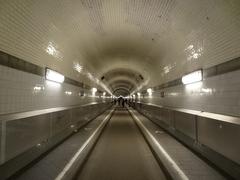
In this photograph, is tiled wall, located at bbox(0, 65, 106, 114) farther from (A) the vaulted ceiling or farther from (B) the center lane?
(B) the center lane

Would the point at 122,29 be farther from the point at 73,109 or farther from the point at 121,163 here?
the point at 121,163

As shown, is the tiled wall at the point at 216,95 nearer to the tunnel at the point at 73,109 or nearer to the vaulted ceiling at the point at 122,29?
the tunnel at the point at 73,109

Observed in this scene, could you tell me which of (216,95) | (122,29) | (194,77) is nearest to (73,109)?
(122,29)

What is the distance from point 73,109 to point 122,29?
12.5 feet

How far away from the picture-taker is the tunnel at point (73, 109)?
13.9ft

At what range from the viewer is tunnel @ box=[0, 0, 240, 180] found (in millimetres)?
4246

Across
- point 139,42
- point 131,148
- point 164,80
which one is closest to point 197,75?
point 131,148

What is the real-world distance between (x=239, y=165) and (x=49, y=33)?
17.9 ft

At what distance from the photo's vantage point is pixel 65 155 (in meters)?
5.72

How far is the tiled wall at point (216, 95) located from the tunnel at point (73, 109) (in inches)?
0.9

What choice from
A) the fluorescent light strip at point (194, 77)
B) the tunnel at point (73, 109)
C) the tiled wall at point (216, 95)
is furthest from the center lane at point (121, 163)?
the fluorescent light strip at point (194, 77)

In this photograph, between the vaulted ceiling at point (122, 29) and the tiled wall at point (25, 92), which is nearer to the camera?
the tiled wall at point (25, 92)

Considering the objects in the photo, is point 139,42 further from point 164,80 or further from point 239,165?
point 239,165

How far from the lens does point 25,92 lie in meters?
5.29
